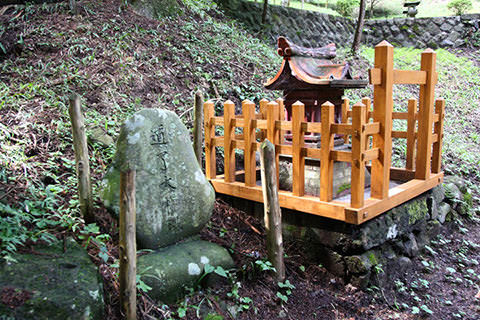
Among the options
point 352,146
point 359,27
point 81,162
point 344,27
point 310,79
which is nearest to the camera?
point 81,162

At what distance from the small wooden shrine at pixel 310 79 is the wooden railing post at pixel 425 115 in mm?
938

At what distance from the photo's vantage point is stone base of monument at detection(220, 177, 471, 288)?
4223 mm

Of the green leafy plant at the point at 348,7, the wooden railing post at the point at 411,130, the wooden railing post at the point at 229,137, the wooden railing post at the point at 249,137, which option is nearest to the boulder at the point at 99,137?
the wooden railing post at the point at 229,137

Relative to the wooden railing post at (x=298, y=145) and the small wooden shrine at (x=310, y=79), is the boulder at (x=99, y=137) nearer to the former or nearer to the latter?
the small wooden shrine at (x=310, y=79)

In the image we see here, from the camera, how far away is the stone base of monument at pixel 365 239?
13.9ft

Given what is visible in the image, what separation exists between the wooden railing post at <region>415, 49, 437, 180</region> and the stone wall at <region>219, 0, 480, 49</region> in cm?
733

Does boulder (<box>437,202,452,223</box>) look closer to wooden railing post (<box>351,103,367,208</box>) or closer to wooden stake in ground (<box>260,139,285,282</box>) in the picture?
wooden railing post (<box>351,103,367,208</box>)

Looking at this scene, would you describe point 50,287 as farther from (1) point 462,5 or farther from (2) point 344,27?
(1) point 462,5

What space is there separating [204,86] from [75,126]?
4003 millimetres

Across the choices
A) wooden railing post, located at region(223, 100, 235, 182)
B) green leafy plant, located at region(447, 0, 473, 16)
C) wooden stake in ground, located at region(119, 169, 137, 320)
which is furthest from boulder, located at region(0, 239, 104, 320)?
green leafy plant, located at region(447, 0, 473, 16)

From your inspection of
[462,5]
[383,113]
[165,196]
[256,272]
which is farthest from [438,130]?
[462,5]

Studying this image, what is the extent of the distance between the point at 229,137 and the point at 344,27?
11.6 m

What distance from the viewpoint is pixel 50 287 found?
9.12 ft

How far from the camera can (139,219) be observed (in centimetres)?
369
